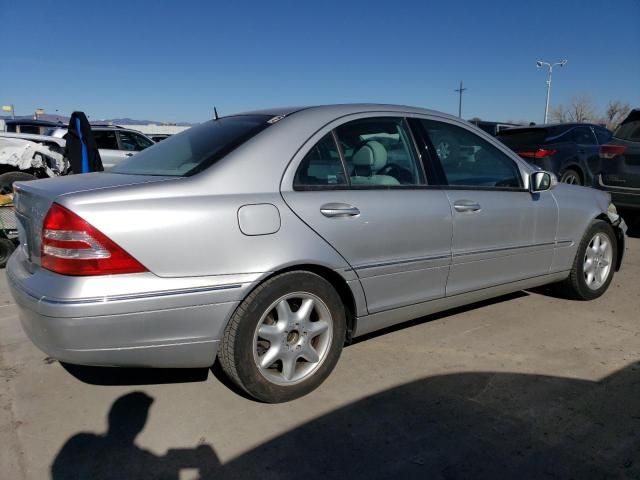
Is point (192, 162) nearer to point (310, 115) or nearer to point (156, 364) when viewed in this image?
point (310, 115)

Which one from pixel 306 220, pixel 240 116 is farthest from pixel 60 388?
pixel 240 116

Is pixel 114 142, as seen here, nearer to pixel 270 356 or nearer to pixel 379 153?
pixel 379 153

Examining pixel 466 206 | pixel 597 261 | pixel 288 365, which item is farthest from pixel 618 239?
pixel 288 365

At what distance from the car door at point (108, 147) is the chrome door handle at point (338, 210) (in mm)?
8387

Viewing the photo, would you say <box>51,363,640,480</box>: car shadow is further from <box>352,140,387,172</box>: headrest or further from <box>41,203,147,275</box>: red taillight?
<box>352,140,387,172</box>: headrest

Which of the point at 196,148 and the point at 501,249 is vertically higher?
the point at 196,148

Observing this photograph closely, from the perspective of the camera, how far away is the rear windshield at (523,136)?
9477mm

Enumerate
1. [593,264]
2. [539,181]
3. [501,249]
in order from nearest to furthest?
1. [501,249]
2. [539,181]
3. [593,264]

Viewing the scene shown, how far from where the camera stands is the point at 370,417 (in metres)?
2.55

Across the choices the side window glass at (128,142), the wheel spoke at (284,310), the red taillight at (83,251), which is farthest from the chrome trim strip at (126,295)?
the side window glass at (128,142)

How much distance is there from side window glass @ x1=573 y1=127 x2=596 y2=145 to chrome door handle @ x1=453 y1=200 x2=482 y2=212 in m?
7.39

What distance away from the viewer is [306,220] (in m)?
2.59

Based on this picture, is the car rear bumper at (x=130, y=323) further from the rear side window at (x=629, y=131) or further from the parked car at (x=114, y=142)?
the parked car at (x=114, y=142)

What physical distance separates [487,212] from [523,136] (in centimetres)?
719
